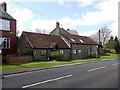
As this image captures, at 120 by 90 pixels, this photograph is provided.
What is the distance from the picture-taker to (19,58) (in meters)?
34.3

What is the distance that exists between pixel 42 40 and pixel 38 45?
3520mm

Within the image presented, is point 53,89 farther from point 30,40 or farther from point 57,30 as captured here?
point 57,30

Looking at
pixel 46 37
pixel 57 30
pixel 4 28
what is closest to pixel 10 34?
pixel 4 28

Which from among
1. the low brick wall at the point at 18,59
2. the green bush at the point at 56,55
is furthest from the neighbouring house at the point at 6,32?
the green bush at the point at 56,55

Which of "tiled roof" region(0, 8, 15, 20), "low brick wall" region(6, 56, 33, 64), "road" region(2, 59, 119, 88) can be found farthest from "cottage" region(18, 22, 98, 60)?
"road" region(2, 59, 119, 88)

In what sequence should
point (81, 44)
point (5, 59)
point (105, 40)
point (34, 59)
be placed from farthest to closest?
point (105, 40) → point (81, 44) → point (34, 59) → point (5, 59)

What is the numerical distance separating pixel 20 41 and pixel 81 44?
18.2m

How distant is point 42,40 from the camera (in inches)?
A: 1762

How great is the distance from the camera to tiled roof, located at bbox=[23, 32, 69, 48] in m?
41.6

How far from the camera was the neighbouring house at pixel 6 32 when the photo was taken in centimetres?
3588

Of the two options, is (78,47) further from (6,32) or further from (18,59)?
(18,59)

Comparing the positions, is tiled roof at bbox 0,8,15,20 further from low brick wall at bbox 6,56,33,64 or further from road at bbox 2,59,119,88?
road at bbox 2,59,119,88

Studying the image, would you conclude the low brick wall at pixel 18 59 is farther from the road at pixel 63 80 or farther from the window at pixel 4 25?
the road at pixel 63 80

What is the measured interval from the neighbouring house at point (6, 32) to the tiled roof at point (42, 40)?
377 cm
